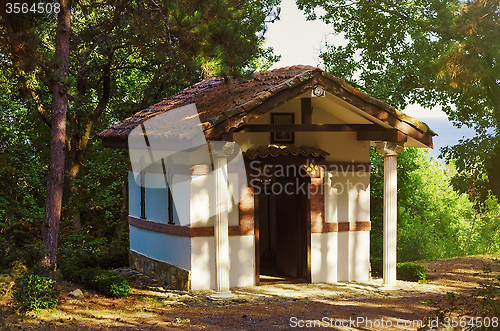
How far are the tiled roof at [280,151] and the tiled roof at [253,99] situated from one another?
1.07 m

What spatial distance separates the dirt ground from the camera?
8.66 metres

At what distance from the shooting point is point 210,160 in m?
11.3

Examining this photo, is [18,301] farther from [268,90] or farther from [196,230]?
[268,90]

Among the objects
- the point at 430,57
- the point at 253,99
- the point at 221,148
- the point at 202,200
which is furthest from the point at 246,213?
the point at 430,57

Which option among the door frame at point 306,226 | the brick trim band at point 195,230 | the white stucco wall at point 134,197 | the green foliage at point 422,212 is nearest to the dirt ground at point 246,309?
the door frame at point 306,226

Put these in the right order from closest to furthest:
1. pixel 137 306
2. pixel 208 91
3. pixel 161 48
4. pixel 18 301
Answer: pixel 18 301
pixel 137 306
pixel 161 48
pixel 208 91

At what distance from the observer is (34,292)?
9.36 m

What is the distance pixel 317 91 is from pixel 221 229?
3.05m

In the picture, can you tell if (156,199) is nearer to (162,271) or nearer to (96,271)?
(162,271)

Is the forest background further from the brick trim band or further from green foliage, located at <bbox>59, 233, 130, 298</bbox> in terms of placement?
the brick trim band

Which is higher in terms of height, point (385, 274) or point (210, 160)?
point (210, 160)

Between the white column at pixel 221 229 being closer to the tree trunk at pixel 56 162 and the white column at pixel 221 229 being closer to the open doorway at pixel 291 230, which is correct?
the open doorway at pixel 291 230

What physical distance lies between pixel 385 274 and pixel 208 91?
6.02 meters

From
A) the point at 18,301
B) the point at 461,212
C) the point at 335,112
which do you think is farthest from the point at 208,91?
the point at 461,212
